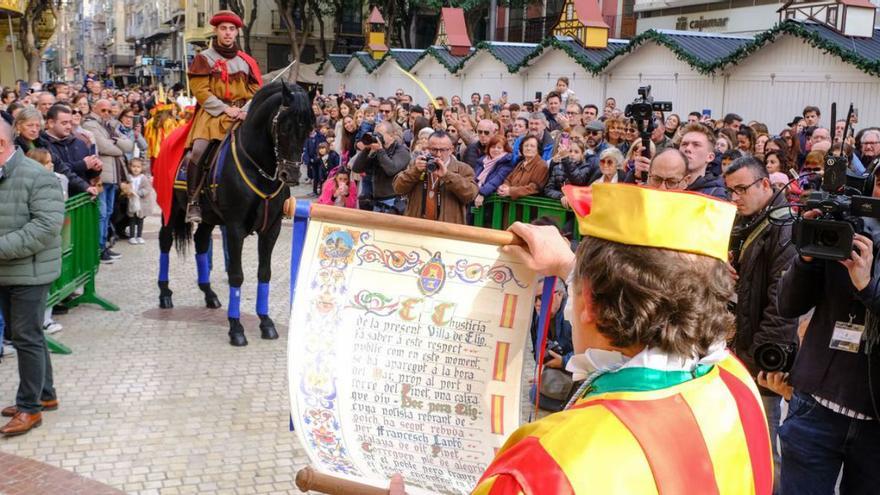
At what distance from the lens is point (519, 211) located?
9945 millimetres

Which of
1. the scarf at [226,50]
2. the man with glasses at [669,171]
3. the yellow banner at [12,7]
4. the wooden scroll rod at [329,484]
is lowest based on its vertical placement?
the wooden scroll rod at [329,484]

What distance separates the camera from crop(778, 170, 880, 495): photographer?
3.30 metres

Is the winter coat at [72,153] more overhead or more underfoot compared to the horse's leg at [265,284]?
more overhead

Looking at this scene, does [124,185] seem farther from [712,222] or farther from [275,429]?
[712,222]

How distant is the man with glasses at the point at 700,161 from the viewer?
5875 mm

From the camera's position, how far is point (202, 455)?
17.8 ft

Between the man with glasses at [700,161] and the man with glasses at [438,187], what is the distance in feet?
8.81

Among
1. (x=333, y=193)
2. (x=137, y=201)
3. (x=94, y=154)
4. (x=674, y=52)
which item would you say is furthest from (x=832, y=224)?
(x=674, y=52)

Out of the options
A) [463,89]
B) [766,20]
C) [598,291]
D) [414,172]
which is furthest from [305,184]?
[598,291]

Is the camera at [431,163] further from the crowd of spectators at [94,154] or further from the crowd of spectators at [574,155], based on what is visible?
the crowd of spectators at [94,154]

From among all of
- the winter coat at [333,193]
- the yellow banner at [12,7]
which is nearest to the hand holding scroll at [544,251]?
the winter coat at [333,193]

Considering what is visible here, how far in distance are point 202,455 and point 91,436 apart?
0.81 m

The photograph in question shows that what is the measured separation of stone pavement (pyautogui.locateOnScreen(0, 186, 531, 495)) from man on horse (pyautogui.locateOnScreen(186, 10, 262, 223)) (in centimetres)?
126

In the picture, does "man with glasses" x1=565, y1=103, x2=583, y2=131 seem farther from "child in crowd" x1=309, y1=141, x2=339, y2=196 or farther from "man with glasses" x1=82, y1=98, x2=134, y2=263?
"man with glasses" x1=82, y1=98, x2=134, y2=263
